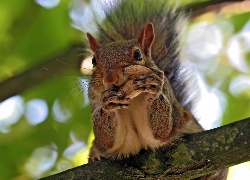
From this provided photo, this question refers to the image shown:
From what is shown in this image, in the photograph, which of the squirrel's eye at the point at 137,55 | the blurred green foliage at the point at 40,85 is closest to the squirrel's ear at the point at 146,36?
the squirrel's eye at the point at 137,55

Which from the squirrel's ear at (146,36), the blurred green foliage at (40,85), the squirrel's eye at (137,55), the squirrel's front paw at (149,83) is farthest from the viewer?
the blurred green foliage at (40,85)

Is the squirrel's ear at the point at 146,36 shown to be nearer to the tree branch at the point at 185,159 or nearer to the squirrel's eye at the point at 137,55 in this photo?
the squirrel's eye at the point at 137,55

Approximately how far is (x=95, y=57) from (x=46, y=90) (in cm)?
95

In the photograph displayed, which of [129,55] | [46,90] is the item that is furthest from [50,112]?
[129,55]

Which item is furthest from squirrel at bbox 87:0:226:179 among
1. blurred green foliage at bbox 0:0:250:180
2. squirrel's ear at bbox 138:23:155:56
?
blurred green foliage at bbox 0:0:250:180

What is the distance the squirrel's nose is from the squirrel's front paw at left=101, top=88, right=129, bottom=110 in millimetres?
28

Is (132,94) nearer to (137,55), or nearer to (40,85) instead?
(137,55)

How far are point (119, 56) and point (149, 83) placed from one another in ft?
0.61

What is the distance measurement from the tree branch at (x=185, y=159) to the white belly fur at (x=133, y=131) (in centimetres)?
5

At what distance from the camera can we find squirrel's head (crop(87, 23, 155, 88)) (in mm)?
2180

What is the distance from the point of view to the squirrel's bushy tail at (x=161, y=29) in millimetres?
2902

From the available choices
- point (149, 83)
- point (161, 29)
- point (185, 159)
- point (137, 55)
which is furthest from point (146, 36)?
point (185, 159)

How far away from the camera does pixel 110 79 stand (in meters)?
2.15

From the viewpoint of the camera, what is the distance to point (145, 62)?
2.40 metres
